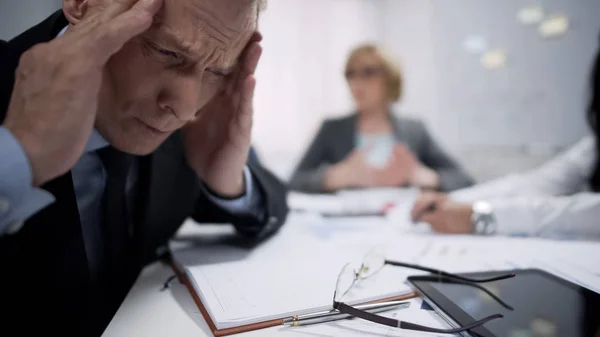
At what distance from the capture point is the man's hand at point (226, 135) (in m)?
0.75

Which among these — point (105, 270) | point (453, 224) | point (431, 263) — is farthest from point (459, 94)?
point (105, 270)

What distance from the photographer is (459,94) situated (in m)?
2.03

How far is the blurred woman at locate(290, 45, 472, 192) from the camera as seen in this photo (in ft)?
Result: 5.62

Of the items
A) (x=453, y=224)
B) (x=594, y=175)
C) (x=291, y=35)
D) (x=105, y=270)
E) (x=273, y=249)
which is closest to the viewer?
(x=105, y=270)

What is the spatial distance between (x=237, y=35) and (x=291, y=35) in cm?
123

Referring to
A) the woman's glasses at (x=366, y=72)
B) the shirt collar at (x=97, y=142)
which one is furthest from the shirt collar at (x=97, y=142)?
the woman's glasses at (x=366, y=72)

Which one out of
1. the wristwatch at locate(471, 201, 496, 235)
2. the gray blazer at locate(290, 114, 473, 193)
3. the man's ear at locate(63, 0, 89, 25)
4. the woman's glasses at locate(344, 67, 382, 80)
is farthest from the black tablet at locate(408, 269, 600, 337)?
the woman's glasses at locate(344, 67, 382, 80)

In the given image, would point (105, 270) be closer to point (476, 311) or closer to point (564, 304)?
point (476, 311)

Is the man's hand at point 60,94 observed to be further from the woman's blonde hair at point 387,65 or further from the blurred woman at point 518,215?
the woman's blonde hair at point 387,65

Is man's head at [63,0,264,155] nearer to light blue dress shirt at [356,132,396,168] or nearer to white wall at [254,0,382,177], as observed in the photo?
white wall at [254,0,382,177]

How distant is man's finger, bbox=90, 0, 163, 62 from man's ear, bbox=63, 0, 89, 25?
0.31ft

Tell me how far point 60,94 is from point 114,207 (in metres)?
0.33

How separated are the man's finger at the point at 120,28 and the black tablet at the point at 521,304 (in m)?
0.51

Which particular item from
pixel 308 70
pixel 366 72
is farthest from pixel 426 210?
pixel 308 70
